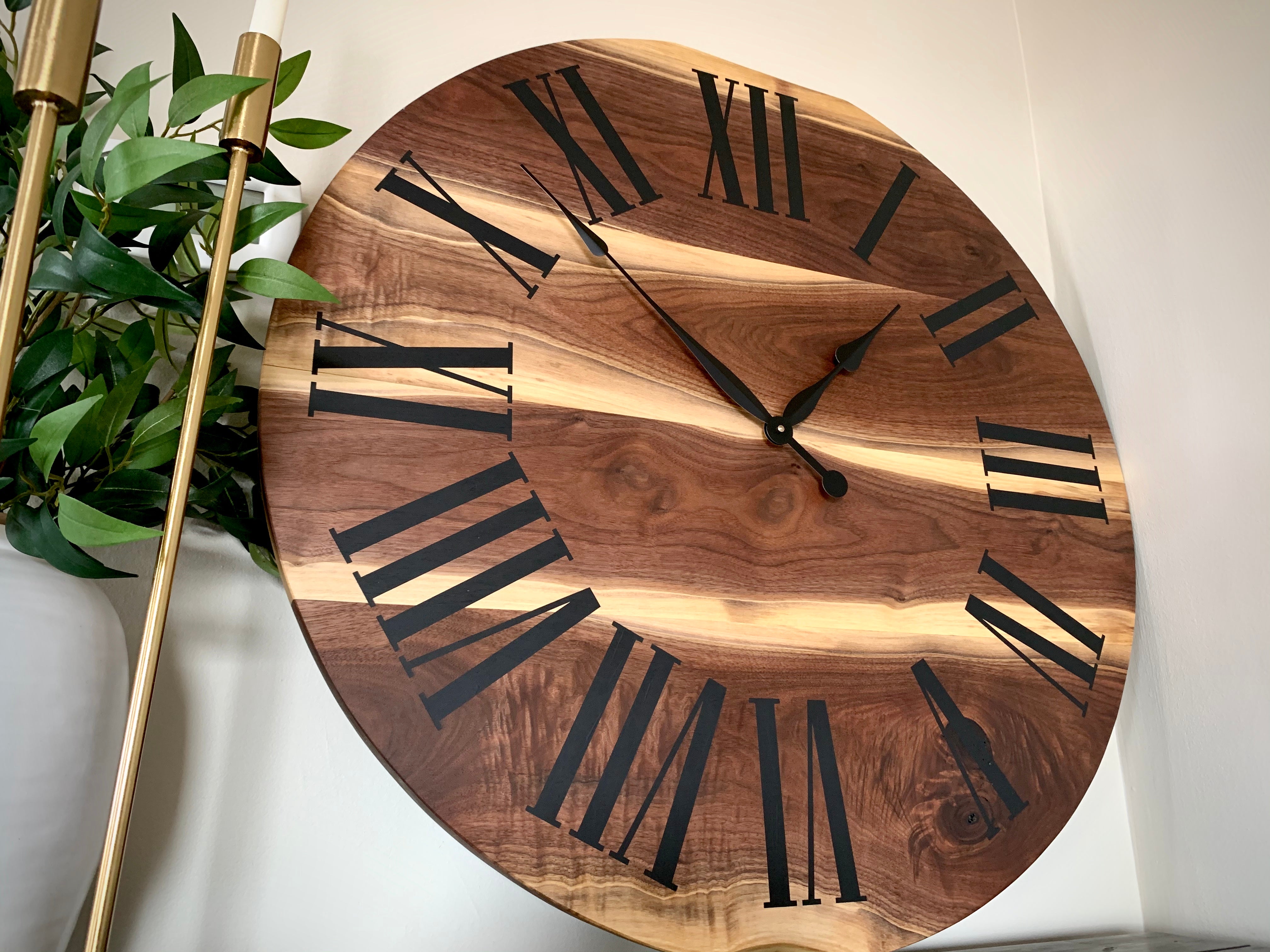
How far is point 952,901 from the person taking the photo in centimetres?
75

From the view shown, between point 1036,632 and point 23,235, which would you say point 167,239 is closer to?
point 23,235

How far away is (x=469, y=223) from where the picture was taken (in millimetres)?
799

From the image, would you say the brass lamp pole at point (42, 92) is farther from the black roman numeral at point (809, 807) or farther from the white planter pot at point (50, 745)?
the black roman numeral at point (809, 807)

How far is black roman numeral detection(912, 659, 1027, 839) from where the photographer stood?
31.7 inches

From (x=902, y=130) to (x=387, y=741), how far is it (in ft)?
3.50

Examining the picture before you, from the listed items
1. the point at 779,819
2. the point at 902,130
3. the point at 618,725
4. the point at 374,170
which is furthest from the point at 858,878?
the point at 902,130

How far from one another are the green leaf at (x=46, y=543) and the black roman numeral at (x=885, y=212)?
31.0 inches

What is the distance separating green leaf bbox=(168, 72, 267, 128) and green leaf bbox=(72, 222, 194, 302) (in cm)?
10

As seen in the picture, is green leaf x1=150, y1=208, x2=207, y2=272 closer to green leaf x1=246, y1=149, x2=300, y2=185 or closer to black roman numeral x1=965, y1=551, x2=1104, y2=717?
green leaf x1=246, y1=149, x2=300, y2=185

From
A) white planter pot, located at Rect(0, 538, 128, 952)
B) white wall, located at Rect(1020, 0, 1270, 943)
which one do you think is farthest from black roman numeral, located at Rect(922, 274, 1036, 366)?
white planter pot, located at Rect(0, 538, 128, 952)

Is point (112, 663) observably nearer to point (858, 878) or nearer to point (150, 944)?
point (150, 944)

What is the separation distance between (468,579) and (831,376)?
42cm

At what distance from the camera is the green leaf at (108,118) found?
562 millimetres

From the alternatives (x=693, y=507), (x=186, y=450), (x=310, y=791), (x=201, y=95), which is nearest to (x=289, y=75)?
(x=201, y=95)
